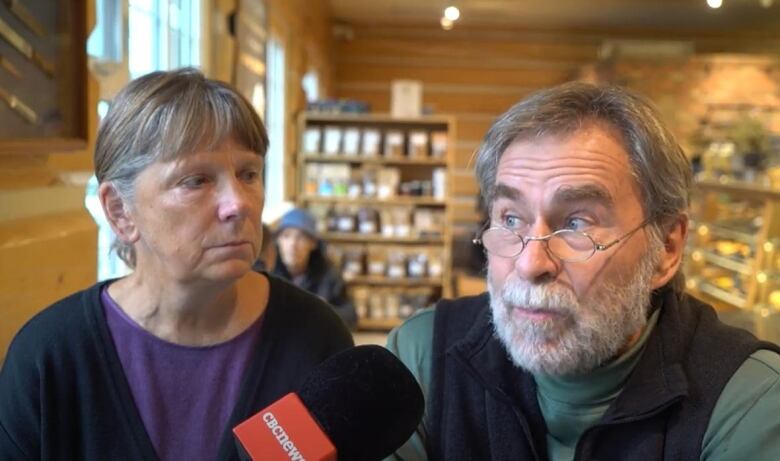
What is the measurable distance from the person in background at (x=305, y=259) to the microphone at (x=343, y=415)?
2759 mm

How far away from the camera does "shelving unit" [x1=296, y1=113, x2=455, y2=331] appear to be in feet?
20.4

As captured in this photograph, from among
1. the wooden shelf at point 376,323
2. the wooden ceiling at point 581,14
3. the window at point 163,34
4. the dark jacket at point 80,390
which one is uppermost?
the wooden ceiling at point 581,14

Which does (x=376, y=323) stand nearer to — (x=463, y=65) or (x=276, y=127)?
(x=276, y=127)

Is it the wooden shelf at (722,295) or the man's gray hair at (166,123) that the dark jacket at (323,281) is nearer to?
the wooden shelf at (722,295)

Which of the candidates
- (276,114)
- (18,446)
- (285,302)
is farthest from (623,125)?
(276,114)

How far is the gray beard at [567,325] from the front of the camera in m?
1.17

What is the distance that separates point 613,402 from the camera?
120cm

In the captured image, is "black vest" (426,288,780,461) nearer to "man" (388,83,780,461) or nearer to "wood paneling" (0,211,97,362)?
"man" (388,83,780,461)

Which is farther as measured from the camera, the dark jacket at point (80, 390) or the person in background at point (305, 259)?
the person in background at point (305, 259)

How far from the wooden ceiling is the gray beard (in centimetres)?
735

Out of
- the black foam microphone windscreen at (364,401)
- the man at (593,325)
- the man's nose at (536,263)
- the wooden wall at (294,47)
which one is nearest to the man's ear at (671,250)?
the man at (593,325)

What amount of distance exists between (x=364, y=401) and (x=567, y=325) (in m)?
0.35

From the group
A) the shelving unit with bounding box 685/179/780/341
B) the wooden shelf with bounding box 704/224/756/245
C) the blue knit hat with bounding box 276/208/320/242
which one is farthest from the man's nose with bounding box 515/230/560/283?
the wooden shelf with bounding box 704/224/756/245

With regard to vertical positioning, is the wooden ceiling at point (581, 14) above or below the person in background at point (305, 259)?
above
